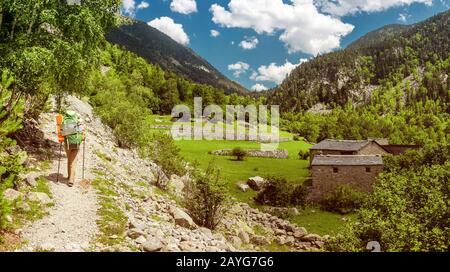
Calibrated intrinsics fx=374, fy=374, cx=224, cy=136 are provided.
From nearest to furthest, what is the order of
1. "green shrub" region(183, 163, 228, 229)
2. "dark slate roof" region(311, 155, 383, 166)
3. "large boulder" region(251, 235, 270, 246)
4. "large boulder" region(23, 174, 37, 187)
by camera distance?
"large boulder" region(23, 174, 37, 187) → "green shrub" region(183, 163, 228, 229) → "large boulder" region(251, 235, 270, 246) → "dark slate roof" region(311, 155, 383, 166)

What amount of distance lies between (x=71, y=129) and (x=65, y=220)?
4.73m

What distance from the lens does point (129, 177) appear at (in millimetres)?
23969

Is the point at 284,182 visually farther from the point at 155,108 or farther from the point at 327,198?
the point at 155,108

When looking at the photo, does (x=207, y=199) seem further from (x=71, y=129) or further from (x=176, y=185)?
(x=71, y=129)

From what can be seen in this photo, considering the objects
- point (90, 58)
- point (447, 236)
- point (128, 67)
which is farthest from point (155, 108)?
point (447, 236)

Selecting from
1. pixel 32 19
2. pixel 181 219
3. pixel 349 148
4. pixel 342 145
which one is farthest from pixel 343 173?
pixel 32 19

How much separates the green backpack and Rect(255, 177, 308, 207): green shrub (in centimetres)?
3236

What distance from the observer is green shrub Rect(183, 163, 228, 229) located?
24.2 m

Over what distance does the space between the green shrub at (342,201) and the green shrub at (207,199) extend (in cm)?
2293

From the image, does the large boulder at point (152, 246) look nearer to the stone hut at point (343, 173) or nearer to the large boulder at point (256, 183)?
the large boulder at point (256, 183)

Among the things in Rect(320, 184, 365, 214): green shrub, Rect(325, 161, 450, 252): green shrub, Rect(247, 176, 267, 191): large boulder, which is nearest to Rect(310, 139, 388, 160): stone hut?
Rect(247, 176, 267, 191): large boulder

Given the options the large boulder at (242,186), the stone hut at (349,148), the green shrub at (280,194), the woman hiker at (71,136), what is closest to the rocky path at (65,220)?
the woman hiker at (71,136)

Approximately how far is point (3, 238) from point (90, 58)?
13238 millimetres

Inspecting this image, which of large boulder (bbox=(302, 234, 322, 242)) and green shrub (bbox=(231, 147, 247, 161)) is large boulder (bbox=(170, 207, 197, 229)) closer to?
large boulder (bbox=(302, 234, 322, 242))
